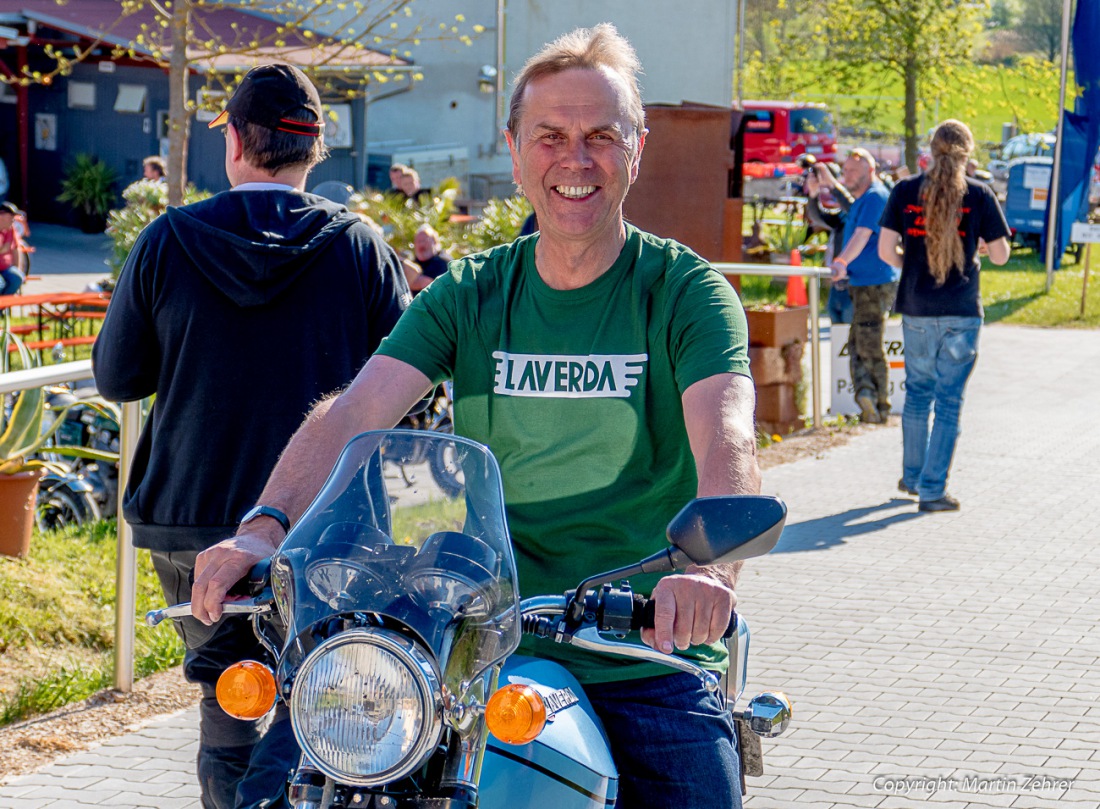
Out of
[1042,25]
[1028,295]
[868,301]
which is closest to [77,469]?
[868,301]

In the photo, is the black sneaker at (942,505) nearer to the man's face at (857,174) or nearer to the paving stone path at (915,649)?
the paving stone path at (915,649)

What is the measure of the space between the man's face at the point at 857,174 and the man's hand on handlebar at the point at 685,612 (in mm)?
10691

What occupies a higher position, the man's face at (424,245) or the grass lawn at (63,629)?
the man's face at (424,245)

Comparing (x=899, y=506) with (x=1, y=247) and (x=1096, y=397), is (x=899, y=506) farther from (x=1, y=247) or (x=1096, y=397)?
(x=1, y=247)

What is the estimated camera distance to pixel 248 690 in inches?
79.1

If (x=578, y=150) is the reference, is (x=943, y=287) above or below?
below

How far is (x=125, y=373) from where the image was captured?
3.80 metres

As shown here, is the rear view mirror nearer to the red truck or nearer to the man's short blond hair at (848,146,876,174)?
the man's short blond hair at (848,146,876,174)

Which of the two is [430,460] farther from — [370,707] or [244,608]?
[370,707]

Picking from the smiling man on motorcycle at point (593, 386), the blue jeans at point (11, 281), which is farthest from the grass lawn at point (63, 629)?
the blue jeans at point (11, 281)

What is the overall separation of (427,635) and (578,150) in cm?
119

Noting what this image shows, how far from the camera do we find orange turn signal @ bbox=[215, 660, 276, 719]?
6.59 feet

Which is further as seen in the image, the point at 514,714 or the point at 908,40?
the point at 908,40

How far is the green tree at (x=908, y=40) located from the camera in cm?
2725
